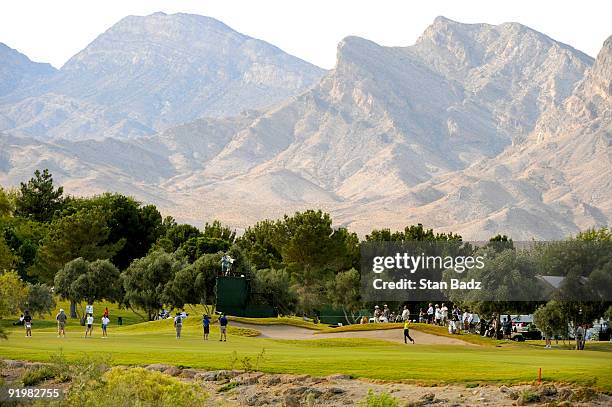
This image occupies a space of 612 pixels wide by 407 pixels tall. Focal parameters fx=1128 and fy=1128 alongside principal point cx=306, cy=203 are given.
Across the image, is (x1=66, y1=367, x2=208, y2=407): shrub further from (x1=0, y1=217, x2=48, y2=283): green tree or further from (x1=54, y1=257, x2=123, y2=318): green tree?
(x1=0, y1=217, x2=48, y2=283): green tree

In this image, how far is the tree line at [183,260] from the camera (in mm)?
83625

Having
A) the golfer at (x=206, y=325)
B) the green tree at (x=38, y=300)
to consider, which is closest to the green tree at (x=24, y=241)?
the green tree at (x=38, y=300)

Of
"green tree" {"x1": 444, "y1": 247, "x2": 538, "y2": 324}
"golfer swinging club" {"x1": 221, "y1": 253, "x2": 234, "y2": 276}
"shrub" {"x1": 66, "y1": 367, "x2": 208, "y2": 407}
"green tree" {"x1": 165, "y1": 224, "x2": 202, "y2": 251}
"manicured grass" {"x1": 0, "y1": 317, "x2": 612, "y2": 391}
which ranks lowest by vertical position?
"shrub" {"x1": 66, "y1": 367, "x2": 208, "y2": 407}

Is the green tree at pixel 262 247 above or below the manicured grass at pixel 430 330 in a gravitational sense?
above

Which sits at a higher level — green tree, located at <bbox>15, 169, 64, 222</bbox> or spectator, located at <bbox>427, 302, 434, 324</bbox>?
green tree, located at <bbox>15, 169, 64, 222</bbox>

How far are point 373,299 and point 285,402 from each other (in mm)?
68624

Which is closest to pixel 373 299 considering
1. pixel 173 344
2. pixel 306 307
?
pixel 306 307

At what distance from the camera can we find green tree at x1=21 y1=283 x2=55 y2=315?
335ft

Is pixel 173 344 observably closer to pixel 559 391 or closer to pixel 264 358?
pixel 264 358

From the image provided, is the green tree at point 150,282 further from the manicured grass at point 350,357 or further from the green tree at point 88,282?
the manicured grass at point 350,357

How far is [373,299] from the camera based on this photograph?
112 m

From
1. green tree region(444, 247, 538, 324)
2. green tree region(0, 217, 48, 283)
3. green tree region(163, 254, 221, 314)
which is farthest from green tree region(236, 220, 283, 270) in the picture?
green tree region(444, 247, 538, 324)

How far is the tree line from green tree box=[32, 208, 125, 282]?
0.37 ft

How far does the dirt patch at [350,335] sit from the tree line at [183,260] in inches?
400
